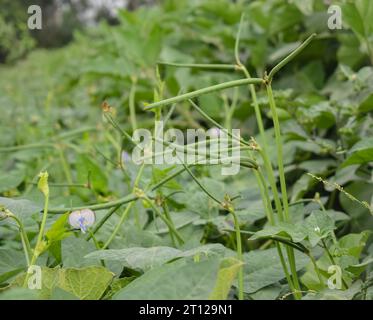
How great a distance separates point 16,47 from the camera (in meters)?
2.57

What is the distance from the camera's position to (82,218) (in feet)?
2.26

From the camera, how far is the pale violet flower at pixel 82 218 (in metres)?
0.68

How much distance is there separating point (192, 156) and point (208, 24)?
1.17 meters

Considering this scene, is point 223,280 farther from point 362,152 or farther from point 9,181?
point 9,181

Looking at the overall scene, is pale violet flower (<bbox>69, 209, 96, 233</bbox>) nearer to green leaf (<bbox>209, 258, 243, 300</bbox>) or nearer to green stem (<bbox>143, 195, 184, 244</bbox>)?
green stem (<bbox>143, 195, 184, 244</bbox>)

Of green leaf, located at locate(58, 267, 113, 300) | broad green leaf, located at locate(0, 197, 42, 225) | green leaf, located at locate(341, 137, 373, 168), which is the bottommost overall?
green leaf, located at locate(58, 267, 113, 300)

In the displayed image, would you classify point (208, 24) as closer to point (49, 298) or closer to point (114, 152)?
point (114, 152)

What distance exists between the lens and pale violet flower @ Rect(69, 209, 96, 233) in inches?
26.9

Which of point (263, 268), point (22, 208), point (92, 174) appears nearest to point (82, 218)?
point (22, 208)

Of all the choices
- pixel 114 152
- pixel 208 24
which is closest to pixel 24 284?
pixel 114 152

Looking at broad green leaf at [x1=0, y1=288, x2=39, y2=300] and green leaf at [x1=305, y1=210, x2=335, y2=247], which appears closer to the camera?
broad green leaf at [x1=0, y1=288, x2=39, y2=300]

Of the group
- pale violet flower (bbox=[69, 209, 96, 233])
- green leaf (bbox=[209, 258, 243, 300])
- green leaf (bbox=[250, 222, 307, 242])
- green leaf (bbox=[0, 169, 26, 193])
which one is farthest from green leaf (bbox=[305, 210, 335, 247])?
green leaf (bbox=[0, 169, 26, 193])
